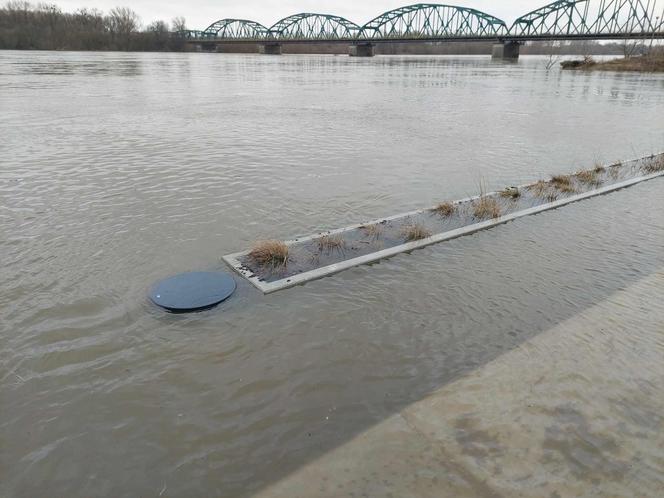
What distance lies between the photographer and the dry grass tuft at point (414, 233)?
678 cm

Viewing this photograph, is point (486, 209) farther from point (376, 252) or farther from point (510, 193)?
point (376, 252)

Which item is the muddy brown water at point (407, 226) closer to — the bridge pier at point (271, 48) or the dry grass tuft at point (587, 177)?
the dry grass tuft at point (587, 177)

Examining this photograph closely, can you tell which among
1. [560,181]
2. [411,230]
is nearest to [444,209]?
[411,230]

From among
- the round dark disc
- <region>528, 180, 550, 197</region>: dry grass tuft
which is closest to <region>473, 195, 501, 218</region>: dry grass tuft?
<region>528, 180, 550, 197</region>: dry grass tuft

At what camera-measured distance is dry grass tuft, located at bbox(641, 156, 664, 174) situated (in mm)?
10941

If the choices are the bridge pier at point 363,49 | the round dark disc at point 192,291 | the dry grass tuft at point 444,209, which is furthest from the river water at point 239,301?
the bridge pier at point 363,49

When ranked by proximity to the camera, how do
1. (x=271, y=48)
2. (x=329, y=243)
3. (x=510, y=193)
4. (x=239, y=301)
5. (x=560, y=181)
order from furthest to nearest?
(x=271, y=48) → (x=560, y=181) → (x=510, y=193) → (x=329, y=243) → (x=239, y=301)

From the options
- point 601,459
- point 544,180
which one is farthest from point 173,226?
point 544,180

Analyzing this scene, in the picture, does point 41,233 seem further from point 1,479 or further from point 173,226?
point 1,479

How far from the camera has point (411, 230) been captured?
6.85 metres

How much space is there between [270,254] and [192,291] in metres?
1.21

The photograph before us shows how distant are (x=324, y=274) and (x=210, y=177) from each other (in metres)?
4.99

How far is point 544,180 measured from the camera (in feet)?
33.0

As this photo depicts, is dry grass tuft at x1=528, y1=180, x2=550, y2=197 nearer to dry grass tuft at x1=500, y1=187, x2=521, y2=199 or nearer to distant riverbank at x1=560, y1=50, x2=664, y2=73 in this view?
dry grass tuft at x1=500, y1=187, x2=521, y2=199
